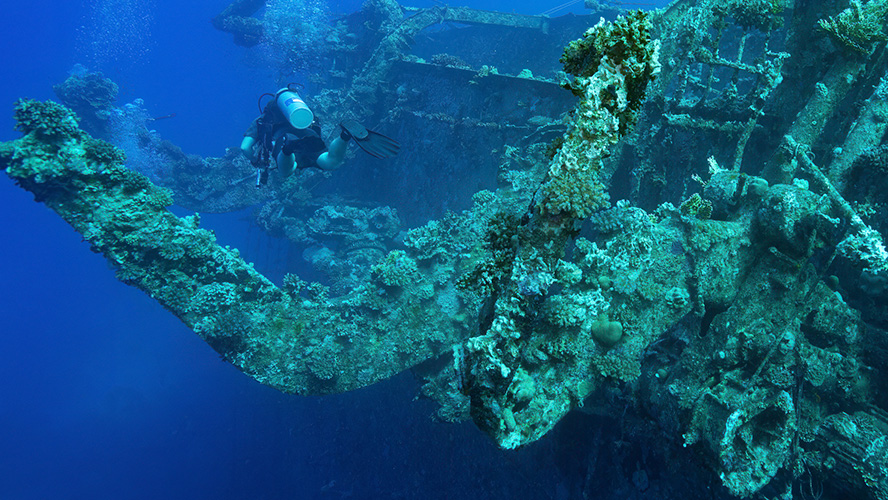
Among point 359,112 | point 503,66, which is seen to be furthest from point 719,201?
point 503,66

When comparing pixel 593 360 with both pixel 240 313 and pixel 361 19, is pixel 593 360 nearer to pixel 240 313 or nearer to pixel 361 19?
pixel 240 313

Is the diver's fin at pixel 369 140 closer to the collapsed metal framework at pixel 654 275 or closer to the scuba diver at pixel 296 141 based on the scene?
the scuba diver at pixel 296 141

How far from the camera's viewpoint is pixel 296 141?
8656 millimetres

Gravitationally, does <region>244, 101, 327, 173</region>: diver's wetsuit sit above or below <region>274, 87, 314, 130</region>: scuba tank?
below

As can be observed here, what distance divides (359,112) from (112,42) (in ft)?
512

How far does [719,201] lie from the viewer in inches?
193

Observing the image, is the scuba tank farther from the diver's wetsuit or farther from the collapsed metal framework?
the collapsed metal framework

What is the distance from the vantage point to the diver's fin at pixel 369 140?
7.66 m

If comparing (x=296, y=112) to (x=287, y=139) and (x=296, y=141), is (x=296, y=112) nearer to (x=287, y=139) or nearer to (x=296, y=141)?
(x=296, y=141)

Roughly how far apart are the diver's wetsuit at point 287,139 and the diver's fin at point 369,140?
139cm

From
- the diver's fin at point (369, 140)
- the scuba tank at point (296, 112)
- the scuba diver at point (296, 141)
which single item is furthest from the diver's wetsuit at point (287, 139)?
the diver's fin at point (369, 140)

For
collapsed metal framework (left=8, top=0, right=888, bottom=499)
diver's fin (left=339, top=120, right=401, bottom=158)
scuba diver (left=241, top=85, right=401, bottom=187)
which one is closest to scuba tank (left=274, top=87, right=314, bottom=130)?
scuba diver (left=241, top=85, right=401, bottom=187)

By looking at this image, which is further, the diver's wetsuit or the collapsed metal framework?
the diver's wetsuit

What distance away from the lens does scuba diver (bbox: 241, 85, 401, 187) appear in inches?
317
